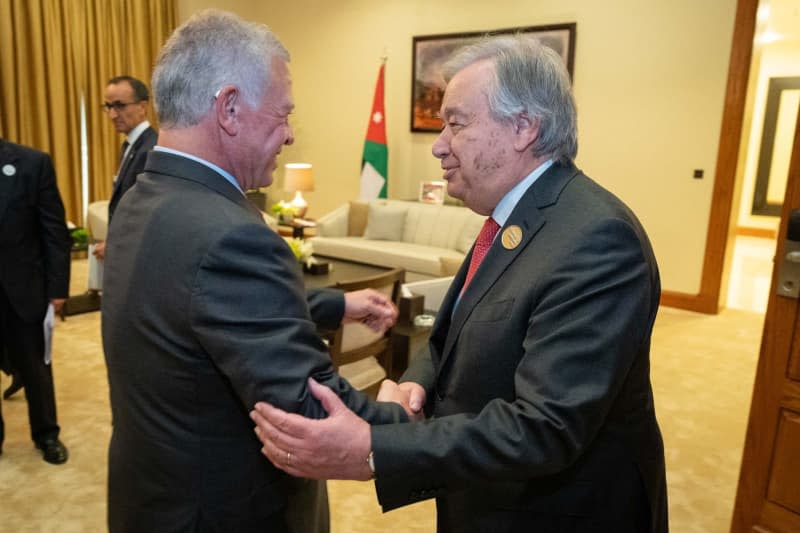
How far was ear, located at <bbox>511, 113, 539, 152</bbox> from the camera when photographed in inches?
42.8

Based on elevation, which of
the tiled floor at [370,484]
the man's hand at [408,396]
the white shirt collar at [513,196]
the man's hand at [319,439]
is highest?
the white shirt collar at [513,196]

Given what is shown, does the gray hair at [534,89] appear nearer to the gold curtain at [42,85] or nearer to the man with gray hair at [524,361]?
the man with gray hair at [524,361]

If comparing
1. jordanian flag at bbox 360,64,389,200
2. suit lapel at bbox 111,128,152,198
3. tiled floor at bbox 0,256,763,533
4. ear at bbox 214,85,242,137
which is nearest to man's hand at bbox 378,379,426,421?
ear at bbox 214,85,242,137

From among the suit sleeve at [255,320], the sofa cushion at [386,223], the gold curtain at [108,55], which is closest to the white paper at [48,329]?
the suit sleeve at [255,320]

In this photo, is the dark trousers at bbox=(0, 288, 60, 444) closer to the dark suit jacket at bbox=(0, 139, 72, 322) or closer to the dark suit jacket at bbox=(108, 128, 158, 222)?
the dark suit jacket at bbox=(0, 139, 72, 322)

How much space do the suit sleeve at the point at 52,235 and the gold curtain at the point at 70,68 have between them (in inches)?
179

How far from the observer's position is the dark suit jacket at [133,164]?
9.43ft

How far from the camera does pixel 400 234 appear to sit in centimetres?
617

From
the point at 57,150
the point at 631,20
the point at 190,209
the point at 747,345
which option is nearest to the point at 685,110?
the point at 631,20

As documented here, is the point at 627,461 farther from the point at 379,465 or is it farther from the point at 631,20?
the point at 631,20

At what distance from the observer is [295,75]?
804 centimetres

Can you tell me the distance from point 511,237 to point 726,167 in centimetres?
493

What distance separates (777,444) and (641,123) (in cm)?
423

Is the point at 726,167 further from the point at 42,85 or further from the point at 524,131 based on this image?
the point at 42,85
